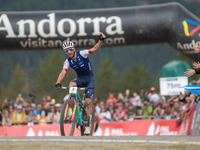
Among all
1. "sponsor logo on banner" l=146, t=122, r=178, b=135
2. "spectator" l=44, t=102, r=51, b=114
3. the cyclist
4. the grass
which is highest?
the cyclist

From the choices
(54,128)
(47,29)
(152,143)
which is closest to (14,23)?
(47,29)

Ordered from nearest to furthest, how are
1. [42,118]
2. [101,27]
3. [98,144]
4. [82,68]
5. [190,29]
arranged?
[98,144] < [82,68] < [190,29] < [101,27] < [42,118]

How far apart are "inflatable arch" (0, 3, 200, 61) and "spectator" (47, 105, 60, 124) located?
3.08 metres

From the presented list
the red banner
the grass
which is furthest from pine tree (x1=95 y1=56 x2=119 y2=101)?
the grass

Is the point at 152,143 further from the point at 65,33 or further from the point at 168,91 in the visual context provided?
the point at 168,91

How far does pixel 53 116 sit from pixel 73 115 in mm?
6546

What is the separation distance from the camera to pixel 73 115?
6301 mm

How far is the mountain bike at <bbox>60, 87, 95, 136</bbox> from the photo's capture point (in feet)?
19.6

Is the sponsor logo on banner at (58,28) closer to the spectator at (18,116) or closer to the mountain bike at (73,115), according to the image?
the spectator at (18,116)

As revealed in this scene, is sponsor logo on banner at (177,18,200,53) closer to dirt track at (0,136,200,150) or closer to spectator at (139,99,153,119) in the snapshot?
spectator at (139,99,153,119)

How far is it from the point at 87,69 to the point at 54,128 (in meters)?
5.87

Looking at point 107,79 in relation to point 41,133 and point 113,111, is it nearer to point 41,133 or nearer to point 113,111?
point 113,111

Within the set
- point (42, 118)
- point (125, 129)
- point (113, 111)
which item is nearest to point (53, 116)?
point (42, 118)

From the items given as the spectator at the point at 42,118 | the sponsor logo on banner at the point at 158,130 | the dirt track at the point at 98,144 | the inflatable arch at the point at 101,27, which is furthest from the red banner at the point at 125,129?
the dirt track at the point at 98,144
